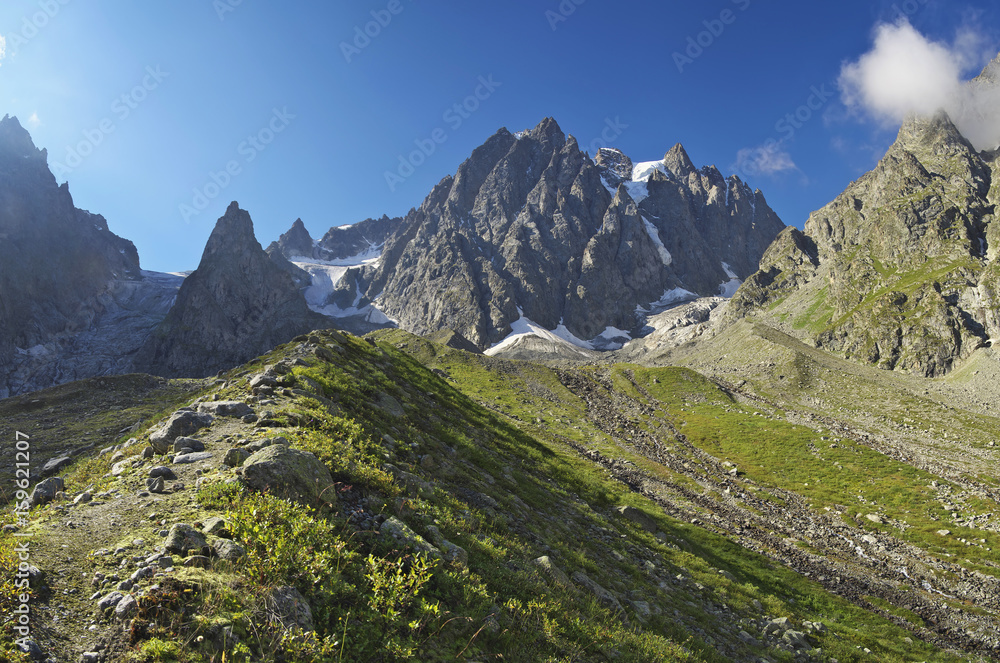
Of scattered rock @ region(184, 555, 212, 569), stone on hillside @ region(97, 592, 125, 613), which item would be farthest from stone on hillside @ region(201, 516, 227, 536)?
stone on hillside @ region(97, 592, 125, 613)

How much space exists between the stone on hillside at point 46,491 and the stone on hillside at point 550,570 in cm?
1122

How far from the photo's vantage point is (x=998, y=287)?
143125mm

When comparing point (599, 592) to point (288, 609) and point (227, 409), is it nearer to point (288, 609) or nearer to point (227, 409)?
point (288, 609)

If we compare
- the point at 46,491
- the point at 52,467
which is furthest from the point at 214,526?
the point at 52,467

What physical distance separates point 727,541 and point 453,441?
72.9 ft

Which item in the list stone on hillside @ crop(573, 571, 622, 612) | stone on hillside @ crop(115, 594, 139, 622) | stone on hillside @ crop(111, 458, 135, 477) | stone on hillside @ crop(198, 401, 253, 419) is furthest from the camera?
stone on hillside @ crop(198, 401, 253, 419)

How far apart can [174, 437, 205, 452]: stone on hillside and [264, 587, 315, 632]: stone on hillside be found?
6.72 meters

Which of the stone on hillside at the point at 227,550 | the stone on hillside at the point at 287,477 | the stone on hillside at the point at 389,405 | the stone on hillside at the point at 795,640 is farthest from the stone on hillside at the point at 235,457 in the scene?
the stone on hillside at the point at 795,640

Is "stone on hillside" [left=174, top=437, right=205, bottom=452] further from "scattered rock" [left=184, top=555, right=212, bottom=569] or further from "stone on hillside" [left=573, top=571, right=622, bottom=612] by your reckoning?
"stone on hillside" [left=573, top=571, right=622, bottom=612]

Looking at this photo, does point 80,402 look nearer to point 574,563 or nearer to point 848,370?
point 574,563

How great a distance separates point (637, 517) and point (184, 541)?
85.2ft

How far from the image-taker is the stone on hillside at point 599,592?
11.7 meters

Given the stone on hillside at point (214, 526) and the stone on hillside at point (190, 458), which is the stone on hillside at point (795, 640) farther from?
the stone on hillside at point (190, 458)

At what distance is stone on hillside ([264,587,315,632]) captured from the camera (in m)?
5.45
